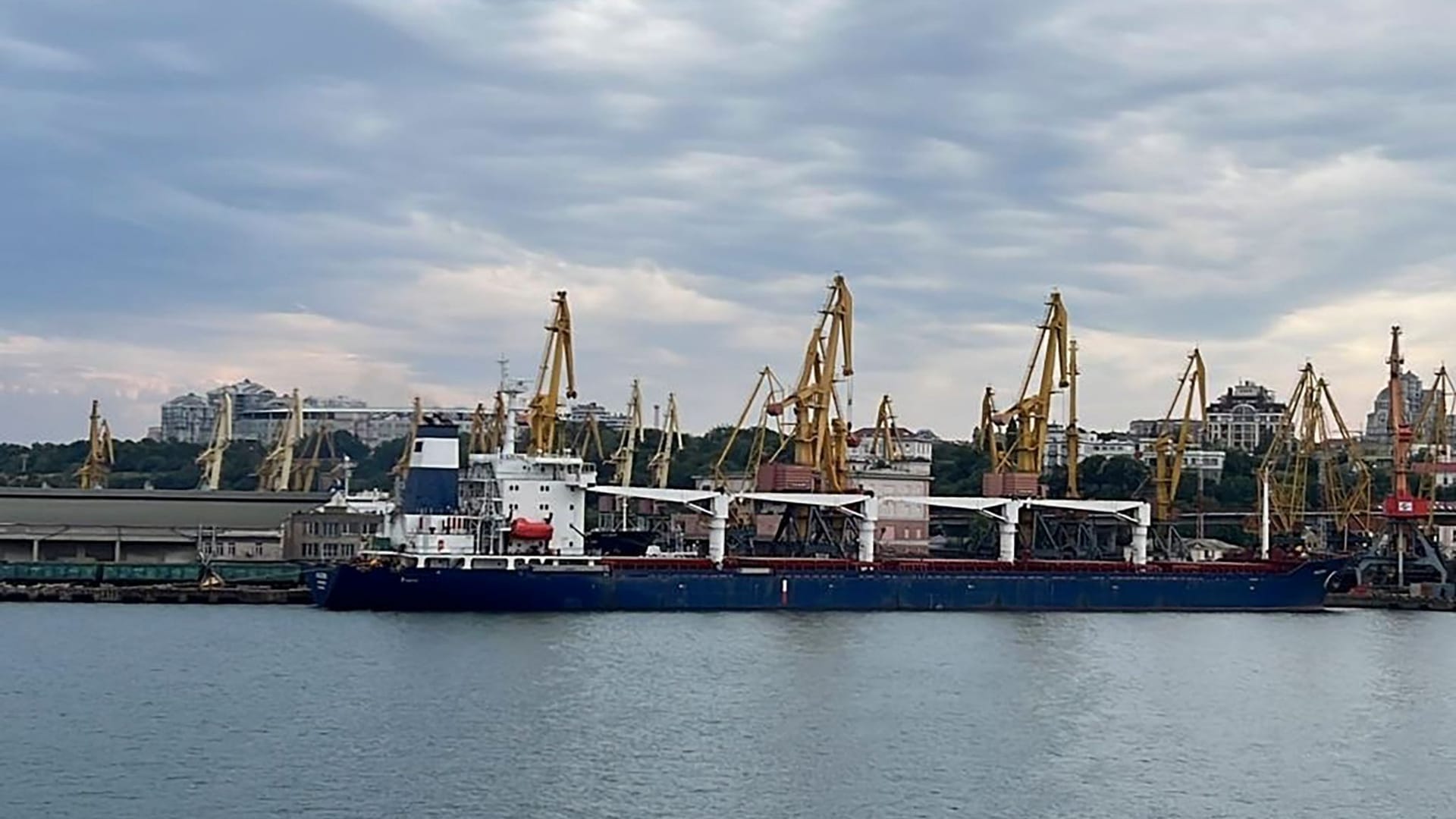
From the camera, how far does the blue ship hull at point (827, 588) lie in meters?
44.5

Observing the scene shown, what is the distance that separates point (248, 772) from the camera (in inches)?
919

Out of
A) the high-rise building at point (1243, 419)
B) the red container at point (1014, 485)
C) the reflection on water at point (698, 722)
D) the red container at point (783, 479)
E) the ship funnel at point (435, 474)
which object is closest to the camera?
the reflection on water at point (698, 722)

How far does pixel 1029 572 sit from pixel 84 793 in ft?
110

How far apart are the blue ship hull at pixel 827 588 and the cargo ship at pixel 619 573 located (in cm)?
3

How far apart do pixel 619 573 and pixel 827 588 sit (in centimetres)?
609

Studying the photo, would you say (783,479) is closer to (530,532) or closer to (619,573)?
(619,573)

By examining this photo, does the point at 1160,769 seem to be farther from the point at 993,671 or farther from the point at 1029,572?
the point at 1029,572

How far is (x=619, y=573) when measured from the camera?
46.5 metres

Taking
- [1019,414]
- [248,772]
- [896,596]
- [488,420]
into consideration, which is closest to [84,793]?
[248,772]

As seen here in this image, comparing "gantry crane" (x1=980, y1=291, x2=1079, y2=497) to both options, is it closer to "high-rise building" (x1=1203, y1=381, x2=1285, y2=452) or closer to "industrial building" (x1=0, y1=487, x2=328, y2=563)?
"industrial building" (x1=0, y1=487, x2=328, y2=563)

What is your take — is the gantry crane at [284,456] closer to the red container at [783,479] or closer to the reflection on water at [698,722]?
the red container at [783,479]

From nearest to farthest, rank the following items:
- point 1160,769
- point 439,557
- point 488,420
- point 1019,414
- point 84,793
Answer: point 84,793
point 1160,769
point 439,557
point 1019,414
point 488,420

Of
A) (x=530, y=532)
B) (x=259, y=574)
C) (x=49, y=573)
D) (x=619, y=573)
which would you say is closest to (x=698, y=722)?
(x=619, y=573)

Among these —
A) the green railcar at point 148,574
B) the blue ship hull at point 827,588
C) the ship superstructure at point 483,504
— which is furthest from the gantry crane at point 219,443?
the ship superstructure at point 483,504
